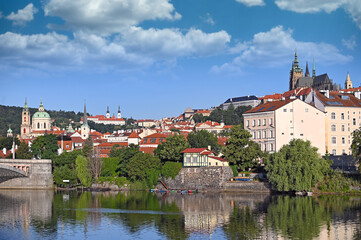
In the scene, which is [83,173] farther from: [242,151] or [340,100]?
[340,100]

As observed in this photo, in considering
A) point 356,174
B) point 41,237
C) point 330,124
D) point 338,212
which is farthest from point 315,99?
point 41,237

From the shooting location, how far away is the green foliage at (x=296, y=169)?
67062mm

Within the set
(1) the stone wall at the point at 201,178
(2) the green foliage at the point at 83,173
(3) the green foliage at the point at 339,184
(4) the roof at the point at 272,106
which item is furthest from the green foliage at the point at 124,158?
(3) the green foliage at the point at 339,184

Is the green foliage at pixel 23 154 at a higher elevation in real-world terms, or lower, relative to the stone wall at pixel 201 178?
higher

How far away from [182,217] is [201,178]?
25.6 m

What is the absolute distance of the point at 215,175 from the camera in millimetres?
77062

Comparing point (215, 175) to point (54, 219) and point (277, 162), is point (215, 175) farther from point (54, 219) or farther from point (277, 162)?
point (54, 219)

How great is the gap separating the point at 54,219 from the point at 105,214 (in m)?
5.23

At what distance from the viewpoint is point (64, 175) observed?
8606 cm

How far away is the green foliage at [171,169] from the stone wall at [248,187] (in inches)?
314

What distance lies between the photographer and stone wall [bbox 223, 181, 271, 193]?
71.8 m

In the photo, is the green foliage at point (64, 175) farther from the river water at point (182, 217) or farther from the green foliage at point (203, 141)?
the green foliage at point (203, 141)

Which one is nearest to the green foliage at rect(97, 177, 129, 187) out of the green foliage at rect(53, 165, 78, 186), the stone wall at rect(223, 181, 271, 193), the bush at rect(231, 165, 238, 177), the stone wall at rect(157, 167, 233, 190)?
the green foliage at rect(53, 165, 78, 186)

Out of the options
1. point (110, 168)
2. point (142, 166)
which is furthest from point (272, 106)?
point (110, 168)
